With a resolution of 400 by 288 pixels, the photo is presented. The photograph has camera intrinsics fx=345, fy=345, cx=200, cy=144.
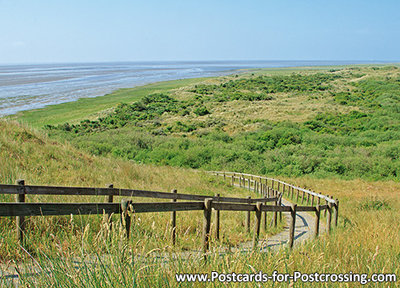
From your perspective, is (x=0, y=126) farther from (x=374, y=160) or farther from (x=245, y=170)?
(x=374, y=160)

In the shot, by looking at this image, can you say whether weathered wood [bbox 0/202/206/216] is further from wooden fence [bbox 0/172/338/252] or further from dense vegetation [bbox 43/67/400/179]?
dense vegetation [bbox 43/67/400/179]

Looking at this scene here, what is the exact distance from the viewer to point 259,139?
37.9 metres

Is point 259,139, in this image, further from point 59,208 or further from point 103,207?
point 59,208

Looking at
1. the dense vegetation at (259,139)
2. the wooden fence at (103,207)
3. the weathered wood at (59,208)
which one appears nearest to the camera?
the weathered wood at (59,208)

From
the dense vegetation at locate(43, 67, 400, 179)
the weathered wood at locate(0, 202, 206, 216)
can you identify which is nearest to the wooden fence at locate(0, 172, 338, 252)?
the weathered wood at locate(0, 202, 206, 216)

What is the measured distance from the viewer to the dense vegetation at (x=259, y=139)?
27500mm

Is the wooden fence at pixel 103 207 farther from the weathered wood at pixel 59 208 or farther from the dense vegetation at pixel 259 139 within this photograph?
the dense vegetation at pixel 259 139

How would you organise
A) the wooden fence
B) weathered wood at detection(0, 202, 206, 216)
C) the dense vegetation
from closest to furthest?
1. weathered wood at detection(0, 202, 206, 216)
2. the wooden fence
3. the dense vegetation

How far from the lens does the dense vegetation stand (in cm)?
2750

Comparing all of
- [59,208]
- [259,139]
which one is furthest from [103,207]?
[259,139]

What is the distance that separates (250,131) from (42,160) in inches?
1282

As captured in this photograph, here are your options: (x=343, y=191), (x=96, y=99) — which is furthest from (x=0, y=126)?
(x=96, y=99)

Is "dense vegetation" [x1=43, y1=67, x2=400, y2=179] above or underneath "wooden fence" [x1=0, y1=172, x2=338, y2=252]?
underneath

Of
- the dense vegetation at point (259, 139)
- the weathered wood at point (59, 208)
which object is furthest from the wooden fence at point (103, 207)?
the dense vegetation at point (259, 139)
